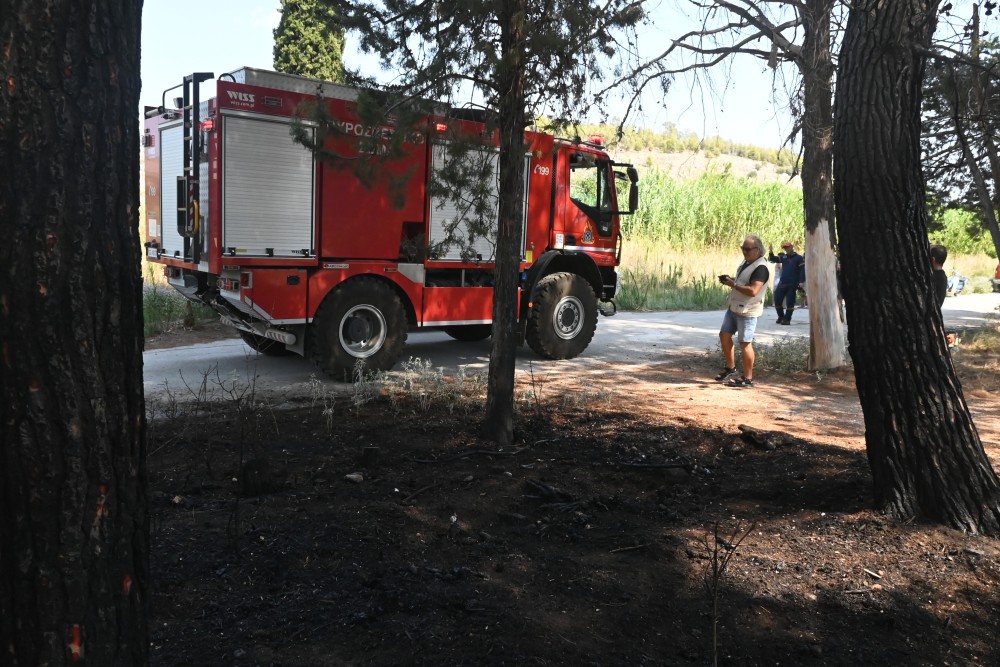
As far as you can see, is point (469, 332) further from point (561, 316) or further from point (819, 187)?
point (819, 187)

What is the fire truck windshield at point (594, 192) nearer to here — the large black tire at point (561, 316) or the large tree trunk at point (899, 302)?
the large black tire at point (561, 316)

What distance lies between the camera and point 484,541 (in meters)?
4.28

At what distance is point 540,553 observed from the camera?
418 centimetres

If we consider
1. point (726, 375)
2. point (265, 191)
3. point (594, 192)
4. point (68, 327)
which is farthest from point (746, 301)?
point (68, 327)

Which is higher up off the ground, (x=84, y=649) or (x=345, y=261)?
(x=345, y=261)

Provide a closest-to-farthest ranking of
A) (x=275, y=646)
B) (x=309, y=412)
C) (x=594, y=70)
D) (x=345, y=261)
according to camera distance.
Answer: (x=275, y=646) < (x=594, y=70) < (x=309, y=412) < (x=345, y=261)

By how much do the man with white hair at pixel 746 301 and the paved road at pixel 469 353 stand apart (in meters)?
1.85

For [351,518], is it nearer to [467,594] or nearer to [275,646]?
[467,594]

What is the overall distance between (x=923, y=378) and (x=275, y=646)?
345 cm

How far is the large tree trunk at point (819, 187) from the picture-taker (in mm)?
9062

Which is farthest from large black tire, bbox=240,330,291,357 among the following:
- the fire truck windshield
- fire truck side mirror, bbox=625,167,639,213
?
fire truck side mirror, bbox=625,167,639,213

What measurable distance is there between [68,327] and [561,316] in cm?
967

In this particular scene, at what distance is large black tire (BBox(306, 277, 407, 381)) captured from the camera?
30.8 ft

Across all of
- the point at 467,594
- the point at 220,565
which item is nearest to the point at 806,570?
the point at 467,594
